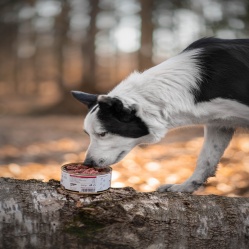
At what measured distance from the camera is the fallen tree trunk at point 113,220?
2.55m

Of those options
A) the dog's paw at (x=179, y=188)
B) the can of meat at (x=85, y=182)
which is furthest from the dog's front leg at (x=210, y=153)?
the can of meat at (x=85, y=182)

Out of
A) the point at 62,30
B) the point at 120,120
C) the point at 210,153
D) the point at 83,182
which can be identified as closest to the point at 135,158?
the point at 210,153

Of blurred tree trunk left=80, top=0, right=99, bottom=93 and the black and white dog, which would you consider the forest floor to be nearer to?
the black and white dog

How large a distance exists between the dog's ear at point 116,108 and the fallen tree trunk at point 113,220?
0.60 metres

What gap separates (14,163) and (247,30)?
8.75 m

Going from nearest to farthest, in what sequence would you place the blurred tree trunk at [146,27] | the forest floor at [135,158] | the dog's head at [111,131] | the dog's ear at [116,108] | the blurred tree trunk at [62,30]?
the dog's ear at [116,108]
the dog's head at [111,131]
the forest floor at [135,158]
the blurred tree trunk at [146,27]
the blurred tree trunk at [62,30]

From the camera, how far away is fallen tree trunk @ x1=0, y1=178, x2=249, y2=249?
255cm

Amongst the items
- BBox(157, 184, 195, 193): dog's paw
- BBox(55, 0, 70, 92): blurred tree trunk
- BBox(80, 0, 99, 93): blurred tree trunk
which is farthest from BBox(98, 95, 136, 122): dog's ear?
BBox(55, 0, 70, 92): blurred tree trunk

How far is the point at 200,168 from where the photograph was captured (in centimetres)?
386

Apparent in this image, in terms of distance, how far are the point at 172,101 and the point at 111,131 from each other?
21.7 inches

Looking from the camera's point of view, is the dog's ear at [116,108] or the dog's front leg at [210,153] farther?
the dog's front leg at [210,153]

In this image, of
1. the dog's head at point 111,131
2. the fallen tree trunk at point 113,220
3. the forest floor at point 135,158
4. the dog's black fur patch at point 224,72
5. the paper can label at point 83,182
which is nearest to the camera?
the fallen tree trunk at point 113,220

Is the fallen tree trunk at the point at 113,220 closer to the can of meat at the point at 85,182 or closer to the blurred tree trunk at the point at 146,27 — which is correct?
the can of meat at the point at 85,182

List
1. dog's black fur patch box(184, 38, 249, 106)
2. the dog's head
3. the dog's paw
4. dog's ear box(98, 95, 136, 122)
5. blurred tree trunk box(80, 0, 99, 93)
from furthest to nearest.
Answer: blurred tree trunk box(80, 0, 99, 93) → the dog's paw → dog's black fur patch box(184, 38, 249, 106) → the dog's head → dog's ear box(98, 95, 136, 122)
